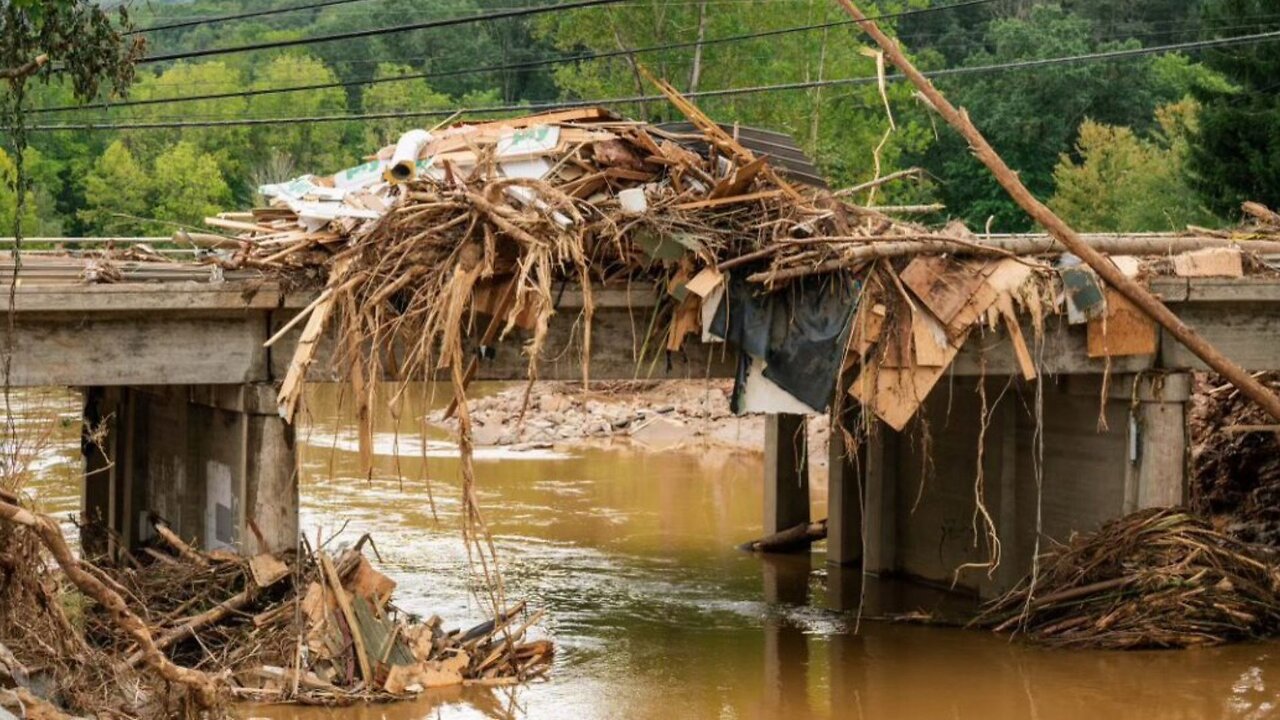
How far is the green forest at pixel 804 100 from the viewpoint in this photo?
40.3 meters

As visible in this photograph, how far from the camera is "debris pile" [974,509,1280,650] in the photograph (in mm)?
17078

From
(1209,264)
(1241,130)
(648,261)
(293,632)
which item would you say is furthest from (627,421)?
(293,632)

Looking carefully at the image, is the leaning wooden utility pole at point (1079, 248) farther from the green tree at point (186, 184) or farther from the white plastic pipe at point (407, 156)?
the green tree at point (186, 184)

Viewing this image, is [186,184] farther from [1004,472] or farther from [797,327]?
[797,327]

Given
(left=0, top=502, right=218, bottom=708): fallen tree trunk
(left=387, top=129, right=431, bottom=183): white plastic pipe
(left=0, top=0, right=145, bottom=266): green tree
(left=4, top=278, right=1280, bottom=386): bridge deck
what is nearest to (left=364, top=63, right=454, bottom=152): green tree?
(left=387, top=129, right=431, bottom=183): white plastic pipe

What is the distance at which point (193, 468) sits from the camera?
1777cm

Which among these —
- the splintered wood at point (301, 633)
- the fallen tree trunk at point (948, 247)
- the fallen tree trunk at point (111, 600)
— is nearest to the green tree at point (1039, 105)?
the fallen tree trunk at point (948, 247)

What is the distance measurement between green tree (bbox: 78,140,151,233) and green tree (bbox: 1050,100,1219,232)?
28403 millimetres

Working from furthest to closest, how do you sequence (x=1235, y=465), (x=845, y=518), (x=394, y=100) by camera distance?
(x=394, y=100), (x=845, y=518), (x=1235, y=465)

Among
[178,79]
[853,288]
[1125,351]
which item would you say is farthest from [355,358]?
[178,79]

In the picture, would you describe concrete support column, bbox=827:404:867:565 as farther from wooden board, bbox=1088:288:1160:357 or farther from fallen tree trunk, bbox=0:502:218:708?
fallen tree trunk, bbox=0:502:218:708

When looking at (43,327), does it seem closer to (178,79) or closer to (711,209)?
(711,209)

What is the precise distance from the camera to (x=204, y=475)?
17.5 meters

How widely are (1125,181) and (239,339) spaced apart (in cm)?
3668
